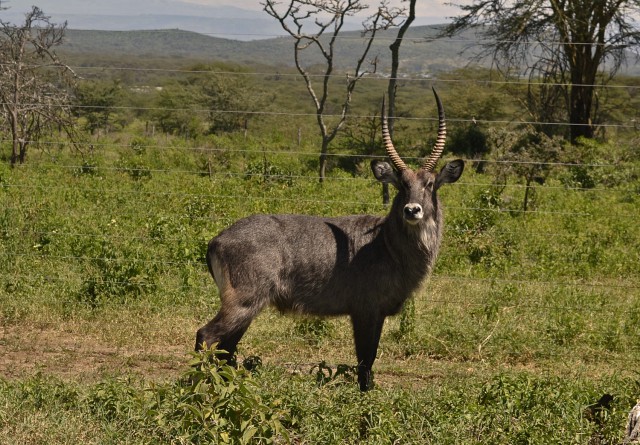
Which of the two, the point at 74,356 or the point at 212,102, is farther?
the point at 212,102

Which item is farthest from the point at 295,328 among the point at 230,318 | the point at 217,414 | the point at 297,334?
the point at 217,414

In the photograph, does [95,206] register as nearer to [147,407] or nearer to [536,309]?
[536,309]

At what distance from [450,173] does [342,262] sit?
3.42 feet

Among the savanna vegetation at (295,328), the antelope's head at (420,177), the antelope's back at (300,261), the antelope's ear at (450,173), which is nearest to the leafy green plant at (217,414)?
the savanna vegetation at (295,328)

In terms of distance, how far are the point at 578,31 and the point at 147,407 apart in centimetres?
1676

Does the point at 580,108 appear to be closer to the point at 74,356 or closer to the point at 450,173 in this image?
the point at 450,173

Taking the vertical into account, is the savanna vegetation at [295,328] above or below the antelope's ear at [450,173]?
below

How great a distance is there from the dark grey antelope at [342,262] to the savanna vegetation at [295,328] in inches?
17.6

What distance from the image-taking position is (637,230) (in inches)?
417

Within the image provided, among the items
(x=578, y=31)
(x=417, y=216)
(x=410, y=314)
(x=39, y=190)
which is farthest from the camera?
(x=578, y=31)

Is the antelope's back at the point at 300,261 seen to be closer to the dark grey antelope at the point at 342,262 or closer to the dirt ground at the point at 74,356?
the dark grey antelope at the point at 342,262

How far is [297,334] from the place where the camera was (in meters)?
6.98

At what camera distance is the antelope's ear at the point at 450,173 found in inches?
229

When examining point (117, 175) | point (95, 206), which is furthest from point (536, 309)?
point (117, 175)
